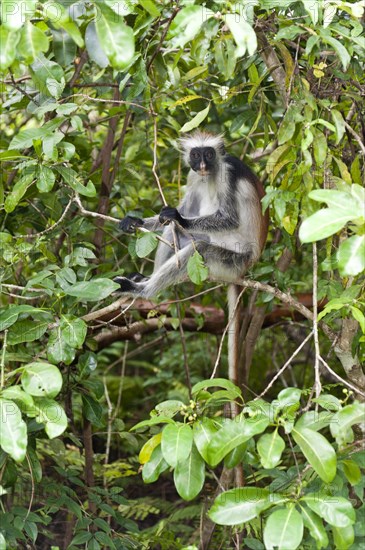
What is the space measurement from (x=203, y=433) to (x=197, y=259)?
1064 mm

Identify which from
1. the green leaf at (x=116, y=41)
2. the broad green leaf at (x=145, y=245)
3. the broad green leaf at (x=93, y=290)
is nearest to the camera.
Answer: the green leaf at (x=116, y=41)

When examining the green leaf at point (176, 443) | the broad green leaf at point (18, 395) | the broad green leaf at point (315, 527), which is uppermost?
the broad green leaf at point (18, 395)

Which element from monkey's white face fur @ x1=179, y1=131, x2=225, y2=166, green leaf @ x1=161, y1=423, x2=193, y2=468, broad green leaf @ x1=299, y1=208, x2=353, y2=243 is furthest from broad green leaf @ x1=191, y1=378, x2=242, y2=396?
monkey's white face fur @ x1=179, y1=131, x2=225, y2=166

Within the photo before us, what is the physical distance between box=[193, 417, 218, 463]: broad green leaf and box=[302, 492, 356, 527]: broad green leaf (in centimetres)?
34

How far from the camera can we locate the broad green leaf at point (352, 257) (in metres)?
1.96

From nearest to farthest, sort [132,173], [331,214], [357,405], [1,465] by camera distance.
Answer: [331,214]
[357,405]
[1,465]
[132,173]

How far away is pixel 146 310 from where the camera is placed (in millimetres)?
5000

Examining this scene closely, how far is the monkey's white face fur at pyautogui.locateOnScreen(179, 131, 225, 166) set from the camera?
531 centimetres

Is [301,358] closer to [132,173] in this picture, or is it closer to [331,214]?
[132,173]

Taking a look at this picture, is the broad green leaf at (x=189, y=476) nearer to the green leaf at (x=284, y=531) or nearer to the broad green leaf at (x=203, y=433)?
the broad green leaf at (x=203, y=433)

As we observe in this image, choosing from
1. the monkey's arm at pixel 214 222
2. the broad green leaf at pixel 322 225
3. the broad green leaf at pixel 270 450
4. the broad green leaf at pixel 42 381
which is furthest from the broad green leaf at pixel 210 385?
the monkey's arm at pixel 214 222

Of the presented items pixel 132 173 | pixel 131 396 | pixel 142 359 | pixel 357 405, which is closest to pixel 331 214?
pixel 357 405

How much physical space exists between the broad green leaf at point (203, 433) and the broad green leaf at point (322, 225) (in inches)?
31.7

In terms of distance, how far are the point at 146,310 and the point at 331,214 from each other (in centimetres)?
315
